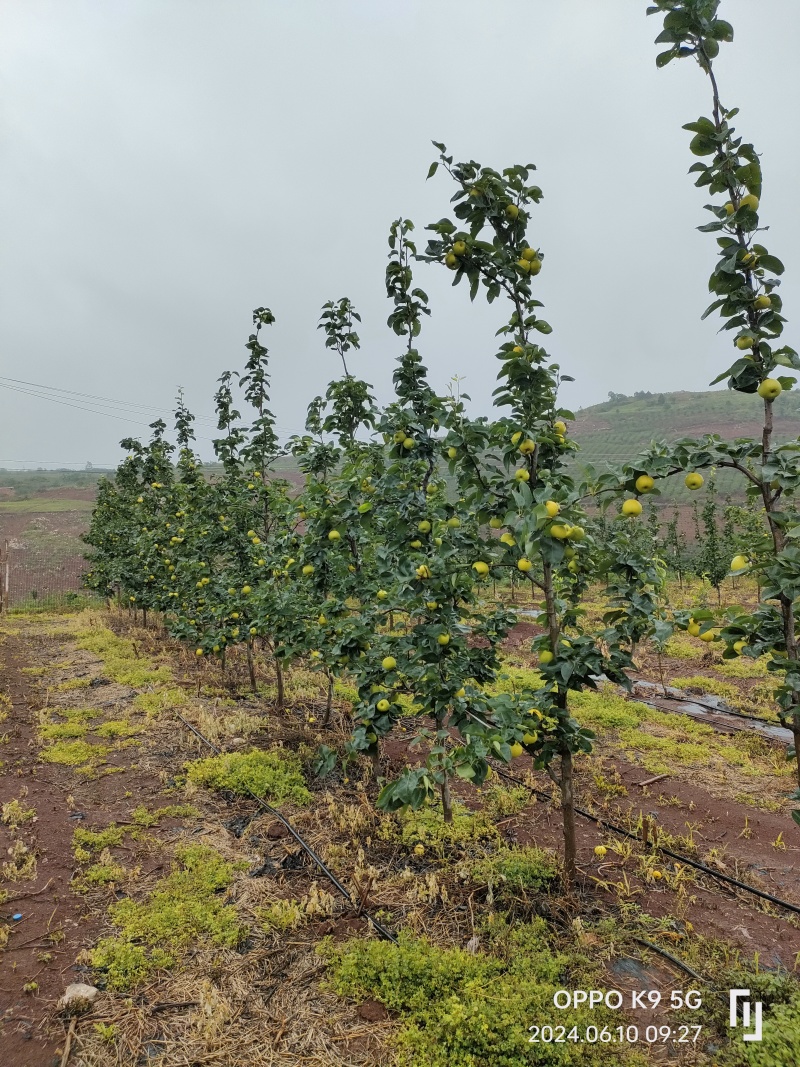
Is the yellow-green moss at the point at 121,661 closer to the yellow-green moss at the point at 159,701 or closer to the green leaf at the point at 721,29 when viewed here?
the yellow-green moss at the point at 159,701

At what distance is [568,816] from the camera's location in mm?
3479

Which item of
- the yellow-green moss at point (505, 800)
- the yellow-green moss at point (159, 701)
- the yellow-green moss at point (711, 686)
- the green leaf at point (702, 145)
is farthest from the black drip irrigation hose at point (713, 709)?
the green leaf at point (702, 145)

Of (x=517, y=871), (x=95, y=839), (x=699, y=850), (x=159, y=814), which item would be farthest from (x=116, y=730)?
(x=699, y=850)

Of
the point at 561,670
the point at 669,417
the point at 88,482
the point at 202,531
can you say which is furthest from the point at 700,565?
the point at 669,417

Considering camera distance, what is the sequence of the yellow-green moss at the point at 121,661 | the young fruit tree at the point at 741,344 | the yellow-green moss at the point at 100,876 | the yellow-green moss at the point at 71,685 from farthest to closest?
1. the yellow-green moss at the point at 121,661
2. the yellow-green moss at the point at 71,685
3. the yellow-green moss at the point at 100,876
4. the young fruit tree at the point at 741,344

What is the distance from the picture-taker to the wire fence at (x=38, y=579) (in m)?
21.4

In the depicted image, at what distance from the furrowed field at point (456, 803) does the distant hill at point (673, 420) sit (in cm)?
5372

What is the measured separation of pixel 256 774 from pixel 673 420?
8597 cm

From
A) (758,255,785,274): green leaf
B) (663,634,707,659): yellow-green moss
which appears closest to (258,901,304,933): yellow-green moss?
(758,255,785,274): green leaf

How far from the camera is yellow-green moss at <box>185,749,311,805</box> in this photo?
5.22 m

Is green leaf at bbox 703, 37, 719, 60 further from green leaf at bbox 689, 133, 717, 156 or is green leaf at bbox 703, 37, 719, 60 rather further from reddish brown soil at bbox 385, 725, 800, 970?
reddish brown soil at bbox 385, 725, 800, 970

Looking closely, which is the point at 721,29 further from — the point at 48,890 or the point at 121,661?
the point at 121,661

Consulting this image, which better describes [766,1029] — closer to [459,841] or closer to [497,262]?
[459,841]

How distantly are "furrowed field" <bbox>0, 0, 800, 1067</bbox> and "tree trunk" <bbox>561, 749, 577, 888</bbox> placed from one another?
38mm
